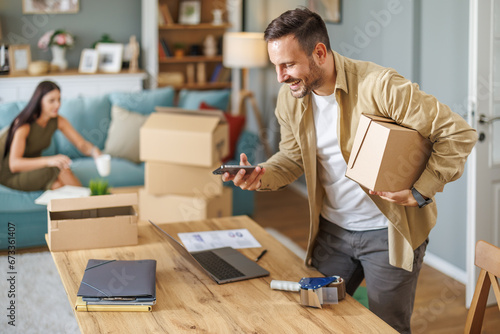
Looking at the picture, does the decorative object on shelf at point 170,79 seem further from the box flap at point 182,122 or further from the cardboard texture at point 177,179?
the cardboard texture at point 177,179

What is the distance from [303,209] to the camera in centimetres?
506

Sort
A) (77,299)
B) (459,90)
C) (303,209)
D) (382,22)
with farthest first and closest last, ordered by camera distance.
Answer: (303,209) → (382,22) → (459,90) → (77,299)

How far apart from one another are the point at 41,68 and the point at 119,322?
439cm

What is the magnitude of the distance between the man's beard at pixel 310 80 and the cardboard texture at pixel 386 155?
0.62 feet

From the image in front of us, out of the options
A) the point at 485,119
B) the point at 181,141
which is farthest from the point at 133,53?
→ the point at 485,119

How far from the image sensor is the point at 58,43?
5.70 meters

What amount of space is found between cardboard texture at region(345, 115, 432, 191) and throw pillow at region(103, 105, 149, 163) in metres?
2.96

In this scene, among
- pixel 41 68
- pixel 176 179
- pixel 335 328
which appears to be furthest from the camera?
pixel 41 68

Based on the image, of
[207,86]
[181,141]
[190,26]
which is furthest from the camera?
[207,86]

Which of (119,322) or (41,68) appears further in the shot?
(41,68)

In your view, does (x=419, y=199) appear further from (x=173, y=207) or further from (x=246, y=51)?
(x=246, y=51)

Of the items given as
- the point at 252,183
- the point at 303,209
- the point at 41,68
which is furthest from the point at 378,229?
the point at 41,68

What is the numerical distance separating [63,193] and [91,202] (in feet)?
5.49

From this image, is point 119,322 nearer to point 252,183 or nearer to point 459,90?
point 252,183
